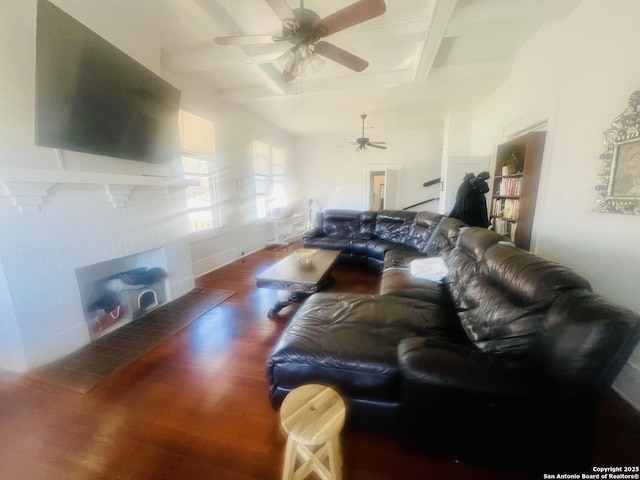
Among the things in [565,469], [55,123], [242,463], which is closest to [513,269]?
[565,469]

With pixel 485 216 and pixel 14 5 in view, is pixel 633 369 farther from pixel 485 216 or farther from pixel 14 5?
pixel 14 5

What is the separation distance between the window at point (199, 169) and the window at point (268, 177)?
1291mm

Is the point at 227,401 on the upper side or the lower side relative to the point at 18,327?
lower

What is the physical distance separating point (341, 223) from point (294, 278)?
2292 millimetres

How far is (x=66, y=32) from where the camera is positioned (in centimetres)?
157

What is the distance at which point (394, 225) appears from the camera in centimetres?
400

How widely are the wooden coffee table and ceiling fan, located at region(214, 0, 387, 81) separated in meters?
1.83

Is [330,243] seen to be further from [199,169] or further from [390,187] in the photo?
[390,187]

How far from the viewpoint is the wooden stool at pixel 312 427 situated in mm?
810

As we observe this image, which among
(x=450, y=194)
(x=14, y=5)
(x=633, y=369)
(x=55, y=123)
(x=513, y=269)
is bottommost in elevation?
(x=633, y=369)

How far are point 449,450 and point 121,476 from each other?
144cm

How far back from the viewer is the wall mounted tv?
60.1 inches

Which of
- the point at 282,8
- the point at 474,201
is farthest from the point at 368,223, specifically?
the point at 282,8

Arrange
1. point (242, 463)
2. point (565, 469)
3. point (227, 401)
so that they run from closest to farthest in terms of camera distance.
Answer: point (565, 469) < point (242, 463) < point (227, 401)
